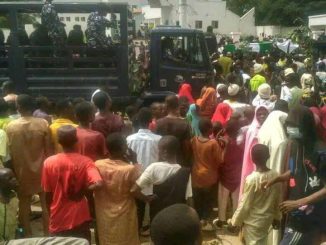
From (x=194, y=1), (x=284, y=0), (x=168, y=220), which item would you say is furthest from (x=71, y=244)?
(x=284, y=0)

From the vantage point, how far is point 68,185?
4.05 m

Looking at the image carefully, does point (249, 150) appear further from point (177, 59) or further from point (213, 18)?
point (213, 18)

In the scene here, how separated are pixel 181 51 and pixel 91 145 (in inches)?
231

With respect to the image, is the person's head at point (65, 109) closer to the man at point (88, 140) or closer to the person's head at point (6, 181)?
the man at point (88, 140)

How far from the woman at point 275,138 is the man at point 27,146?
212cm

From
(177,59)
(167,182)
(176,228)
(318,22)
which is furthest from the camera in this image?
(318,22)

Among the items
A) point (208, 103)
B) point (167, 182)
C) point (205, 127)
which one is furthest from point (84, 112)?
point (208, 103)

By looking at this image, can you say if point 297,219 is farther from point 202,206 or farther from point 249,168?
point 202,206

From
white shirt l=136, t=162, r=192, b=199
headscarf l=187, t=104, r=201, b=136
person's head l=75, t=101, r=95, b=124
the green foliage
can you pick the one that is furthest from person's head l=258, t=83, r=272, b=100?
the green foliage

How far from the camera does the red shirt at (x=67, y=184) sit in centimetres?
405

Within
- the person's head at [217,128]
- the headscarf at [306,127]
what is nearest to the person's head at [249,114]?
the person's head at [217,128]

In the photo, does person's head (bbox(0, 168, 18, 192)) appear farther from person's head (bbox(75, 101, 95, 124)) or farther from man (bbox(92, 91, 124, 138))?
man (bbox(92, 91, 124, 138))

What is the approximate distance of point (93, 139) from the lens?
15.9ft

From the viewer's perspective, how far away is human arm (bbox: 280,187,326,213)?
3520 millimetres
